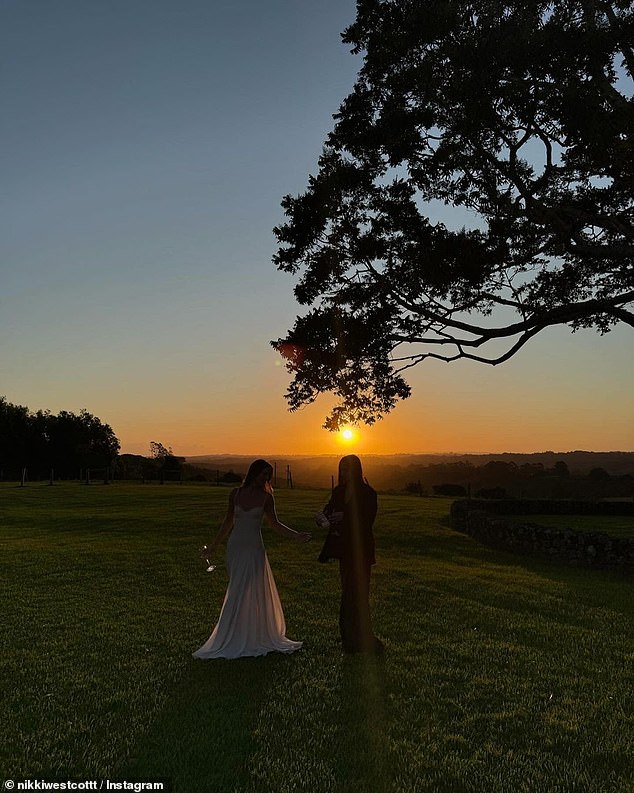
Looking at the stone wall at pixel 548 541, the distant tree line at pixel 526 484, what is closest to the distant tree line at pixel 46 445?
the distant tree line at pixel 526 484

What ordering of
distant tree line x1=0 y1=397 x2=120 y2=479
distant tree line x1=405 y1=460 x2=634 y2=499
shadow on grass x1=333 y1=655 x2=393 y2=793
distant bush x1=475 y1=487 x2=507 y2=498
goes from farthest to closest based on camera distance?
distant tree line x1=0 y1=397 x2=120 y2=479, distant tree line x1=405 y1=460 x2=634 y2=499, distant bush x1=475 y1=487 x2=507 y2=498, shadow on grass x1=333 y1=655 x2=393 y2=793

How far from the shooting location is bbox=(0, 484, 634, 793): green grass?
4754 millimetres

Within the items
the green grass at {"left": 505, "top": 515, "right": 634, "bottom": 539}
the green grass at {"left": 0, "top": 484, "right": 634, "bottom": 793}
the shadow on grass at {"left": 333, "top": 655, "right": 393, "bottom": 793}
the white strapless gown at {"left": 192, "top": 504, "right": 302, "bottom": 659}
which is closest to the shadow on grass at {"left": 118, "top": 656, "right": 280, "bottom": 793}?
the green grass at {"left": 0, "top": 484, "right": 634, "bottom": 793}

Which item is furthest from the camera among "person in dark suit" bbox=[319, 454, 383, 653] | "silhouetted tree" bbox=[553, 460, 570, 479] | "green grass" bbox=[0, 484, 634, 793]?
"silhouetted tree" bbox=[553, 460, 570, 479]

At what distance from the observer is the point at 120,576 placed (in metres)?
14.5

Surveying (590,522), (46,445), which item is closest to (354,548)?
(590,522)

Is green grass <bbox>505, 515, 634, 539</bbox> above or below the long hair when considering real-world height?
below

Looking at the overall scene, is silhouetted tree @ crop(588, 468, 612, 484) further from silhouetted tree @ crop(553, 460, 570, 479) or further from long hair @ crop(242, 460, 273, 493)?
long hair @ crop(242, 460, 273, 493)

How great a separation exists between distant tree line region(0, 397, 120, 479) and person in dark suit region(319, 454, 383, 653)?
75895mm

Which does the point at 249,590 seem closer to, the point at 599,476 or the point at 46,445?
the point at 599,476

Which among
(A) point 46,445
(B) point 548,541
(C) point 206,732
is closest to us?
(C) point 206,732

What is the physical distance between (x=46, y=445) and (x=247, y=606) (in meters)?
85.6

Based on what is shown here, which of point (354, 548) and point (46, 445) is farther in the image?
point (46, 445)

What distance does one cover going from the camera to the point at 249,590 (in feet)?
25.8
